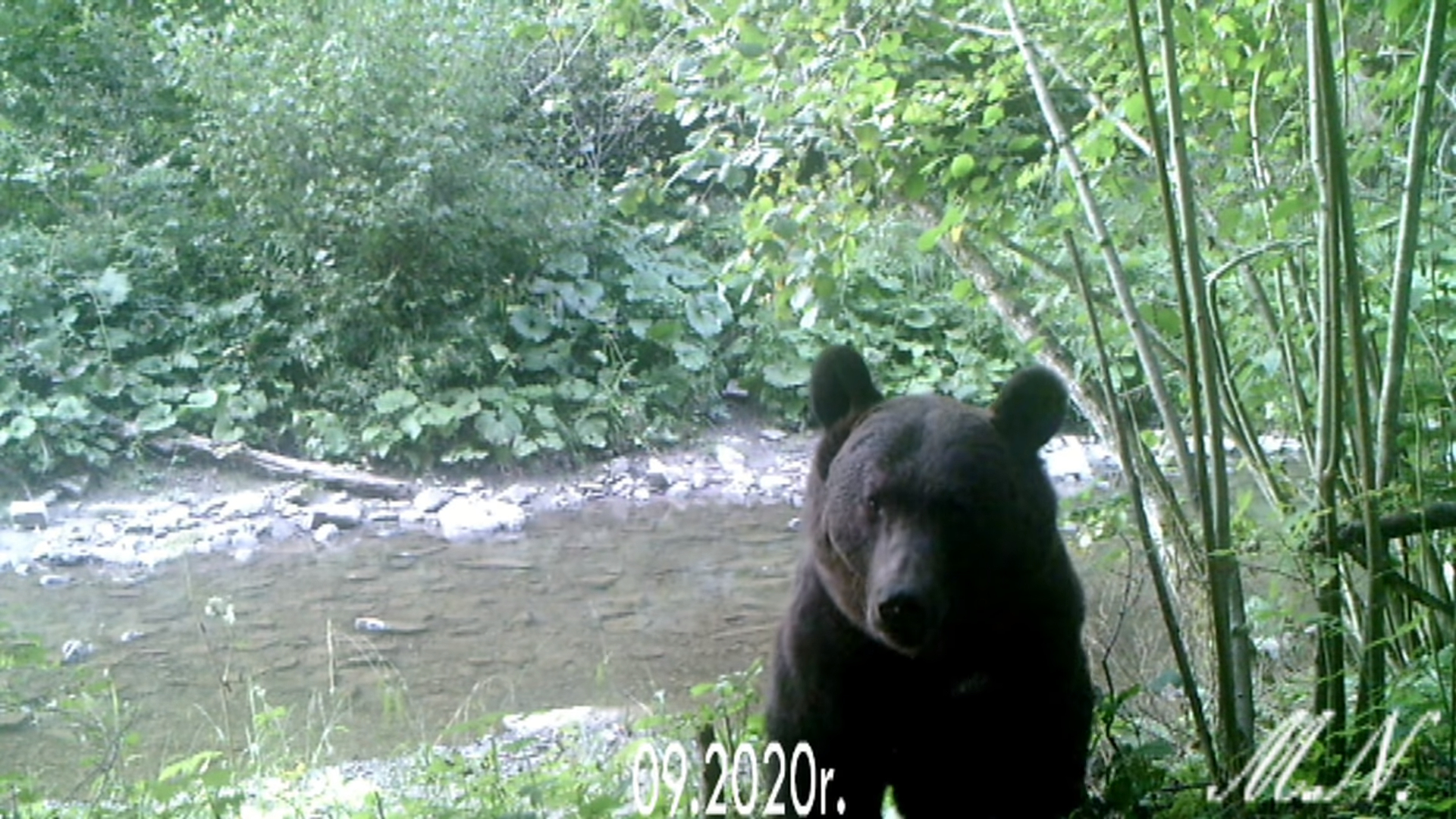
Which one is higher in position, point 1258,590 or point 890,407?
point 890,407

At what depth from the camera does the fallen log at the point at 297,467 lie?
1038 centimetres

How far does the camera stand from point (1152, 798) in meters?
2.93

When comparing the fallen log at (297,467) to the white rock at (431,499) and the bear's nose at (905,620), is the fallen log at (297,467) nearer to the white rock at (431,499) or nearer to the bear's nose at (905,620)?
the white rock at (431,499)

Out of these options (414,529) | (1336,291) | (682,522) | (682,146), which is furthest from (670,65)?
(414,529)

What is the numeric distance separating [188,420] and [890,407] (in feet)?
30.1

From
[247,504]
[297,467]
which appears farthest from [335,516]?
[297,467]

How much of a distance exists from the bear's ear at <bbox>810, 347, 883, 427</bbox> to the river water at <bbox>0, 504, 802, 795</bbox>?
2391 millimetres

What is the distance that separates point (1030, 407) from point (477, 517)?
762cm

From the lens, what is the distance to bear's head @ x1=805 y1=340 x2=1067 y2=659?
2338 millimetres

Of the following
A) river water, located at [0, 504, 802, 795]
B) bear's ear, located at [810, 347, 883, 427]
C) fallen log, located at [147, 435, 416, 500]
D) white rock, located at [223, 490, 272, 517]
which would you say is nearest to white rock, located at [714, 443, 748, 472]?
river water, located at [0, 504, 802, 795]

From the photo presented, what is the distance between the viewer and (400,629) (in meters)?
7.57

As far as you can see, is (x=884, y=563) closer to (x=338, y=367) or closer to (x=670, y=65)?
(x=670, y=65)

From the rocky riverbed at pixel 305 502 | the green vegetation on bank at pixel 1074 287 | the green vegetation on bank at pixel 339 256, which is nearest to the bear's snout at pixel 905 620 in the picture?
the green vegetation on bank at pixel 1074 287

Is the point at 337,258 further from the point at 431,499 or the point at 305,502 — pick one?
the point at 431,499
